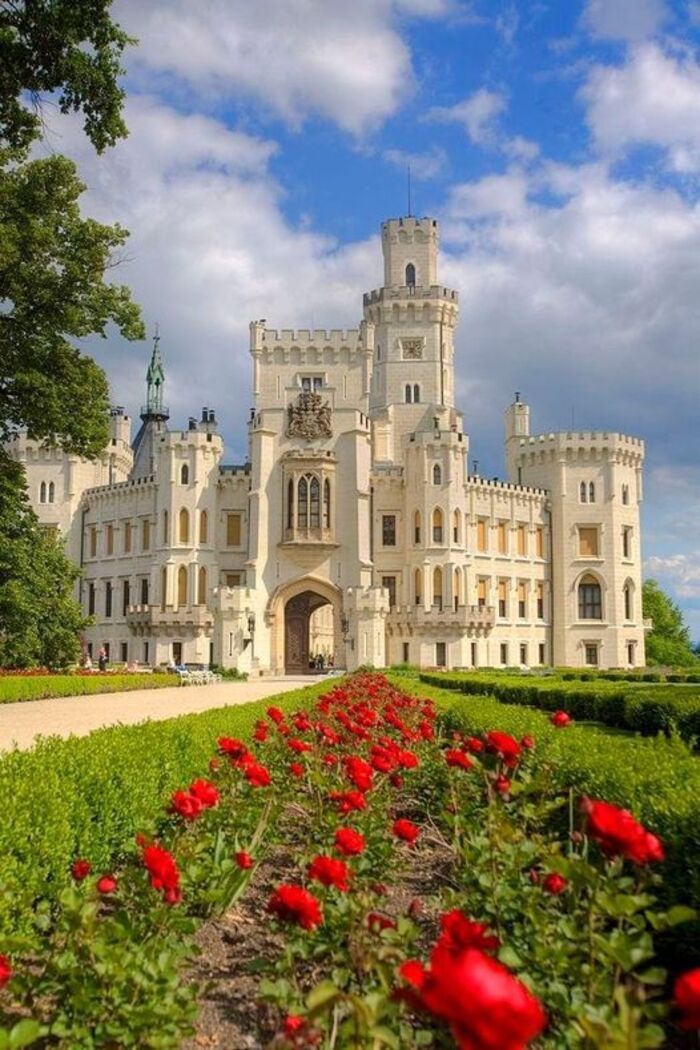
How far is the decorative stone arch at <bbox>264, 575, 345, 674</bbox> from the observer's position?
51281 mm

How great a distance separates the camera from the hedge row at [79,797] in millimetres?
5141

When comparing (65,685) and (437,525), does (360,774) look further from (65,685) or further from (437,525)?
(437,525)

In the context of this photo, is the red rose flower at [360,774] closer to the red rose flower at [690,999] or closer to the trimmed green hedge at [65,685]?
the red rose flower at [690,999]

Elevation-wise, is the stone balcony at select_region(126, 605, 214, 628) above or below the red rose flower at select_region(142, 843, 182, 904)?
above

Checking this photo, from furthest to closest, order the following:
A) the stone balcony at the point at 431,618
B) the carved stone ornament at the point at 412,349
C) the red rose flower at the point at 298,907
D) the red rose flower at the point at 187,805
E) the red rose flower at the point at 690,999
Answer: the carved stone ornament at the point at 412,349 → the stone balcony at the point at 431,618 → the red rose flower at the point at 187,805 → the red rose flower at the point at 298,907 → the red rose flower at the point at 690,999

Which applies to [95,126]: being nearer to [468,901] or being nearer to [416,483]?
[468,901]

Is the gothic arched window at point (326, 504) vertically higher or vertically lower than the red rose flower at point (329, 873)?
higher

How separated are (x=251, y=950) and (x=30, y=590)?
94.0ft

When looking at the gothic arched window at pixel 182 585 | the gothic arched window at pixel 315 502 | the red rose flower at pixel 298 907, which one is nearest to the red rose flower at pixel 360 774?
the red rose flower at pixel 298 907

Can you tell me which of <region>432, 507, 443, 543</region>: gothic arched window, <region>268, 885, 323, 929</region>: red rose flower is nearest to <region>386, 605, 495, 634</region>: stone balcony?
<region>432, 507, 443, 543</region>: gothic arched window

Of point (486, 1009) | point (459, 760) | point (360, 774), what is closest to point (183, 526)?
point (459, 760)

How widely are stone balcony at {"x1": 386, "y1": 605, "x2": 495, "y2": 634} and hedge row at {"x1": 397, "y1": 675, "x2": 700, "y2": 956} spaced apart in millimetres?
41569

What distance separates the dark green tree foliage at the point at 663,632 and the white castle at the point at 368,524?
19061 mm

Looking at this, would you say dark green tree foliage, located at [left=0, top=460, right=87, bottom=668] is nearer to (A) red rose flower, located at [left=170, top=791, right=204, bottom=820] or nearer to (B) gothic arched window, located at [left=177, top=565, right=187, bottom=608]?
(B) gothic arched window, located at [left=177, top=565, right=187, bottom=608]
